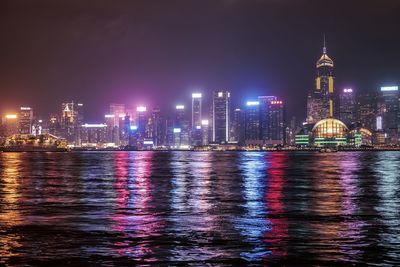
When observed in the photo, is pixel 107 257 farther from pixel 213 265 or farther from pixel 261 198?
pixel 261 198

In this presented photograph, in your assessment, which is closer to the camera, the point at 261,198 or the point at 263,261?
the point at 263,261

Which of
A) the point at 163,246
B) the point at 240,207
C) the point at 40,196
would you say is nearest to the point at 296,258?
the point at 163,246

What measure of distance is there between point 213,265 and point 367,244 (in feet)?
24.5

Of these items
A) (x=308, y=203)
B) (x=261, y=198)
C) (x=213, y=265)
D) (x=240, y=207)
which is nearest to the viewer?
(x=213, y=265)

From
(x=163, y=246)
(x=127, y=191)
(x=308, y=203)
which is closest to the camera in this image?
(x=163, y=246)

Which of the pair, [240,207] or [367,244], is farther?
[240,207]

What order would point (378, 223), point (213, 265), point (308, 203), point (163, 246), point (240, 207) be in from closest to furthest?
point (213, 265), point (163, 246), point (378, 223), point (240, 207), point (308, 203)

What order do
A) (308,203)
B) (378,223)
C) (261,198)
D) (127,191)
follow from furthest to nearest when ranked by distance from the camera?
1. (127,191)
2. (261,198)
3. (308,203)
4. (378,223)

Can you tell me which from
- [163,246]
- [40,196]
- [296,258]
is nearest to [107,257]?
[163,246]

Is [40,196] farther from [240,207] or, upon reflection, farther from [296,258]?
[296,258]

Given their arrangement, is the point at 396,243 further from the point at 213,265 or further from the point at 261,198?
the point at 261,198

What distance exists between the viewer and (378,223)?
29.7 m

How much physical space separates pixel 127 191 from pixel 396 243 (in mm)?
30496

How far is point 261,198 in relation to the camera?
43.7 metres
